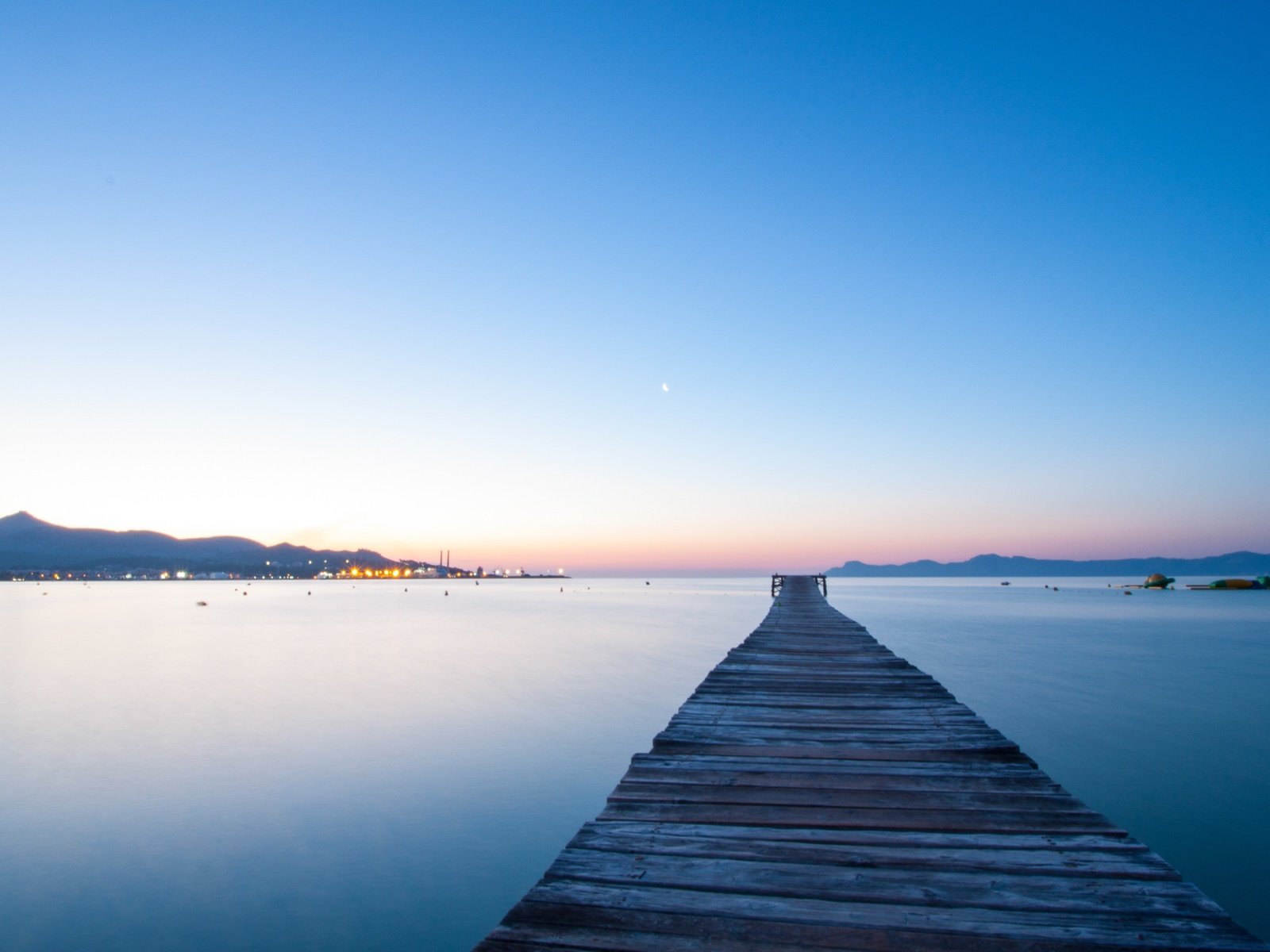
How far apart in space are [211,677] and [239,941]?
21.7m

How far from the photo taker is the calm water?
827cm

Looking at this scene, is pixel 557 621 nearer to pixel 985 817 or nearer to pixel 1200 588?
pixel 985 817

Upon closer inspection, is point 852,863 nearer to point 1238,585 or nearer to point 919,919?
point 919,919

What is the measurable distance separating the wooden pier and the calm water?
4184 mm

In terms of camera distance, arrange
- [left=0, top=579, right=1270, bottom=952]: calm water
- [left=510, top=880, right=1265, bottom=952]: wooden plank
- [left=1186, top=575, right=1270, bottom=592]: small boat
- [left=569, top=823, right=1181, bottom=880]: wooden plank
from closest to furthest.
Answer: [left=510, top=880, right=1265, bottom=952]: wooden plank → [left=569, top=823, right=1181, bottom=880]: wooden plank → [left=0, top=579, right=1270, bottom=952]: calm water → [left=1186, top=575, right=1270, bottom=592]: small boat

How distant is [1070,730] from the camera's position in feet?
53.4

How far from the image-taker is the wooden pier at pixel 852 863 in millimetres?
3215

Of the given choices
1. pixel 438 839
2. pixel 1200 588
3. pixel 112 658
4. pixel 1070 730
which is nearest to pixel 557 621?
pixel 112 658

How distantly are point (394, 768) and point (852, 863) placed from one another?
11.8m

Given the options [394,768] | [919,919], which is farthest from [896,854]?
[394,768]

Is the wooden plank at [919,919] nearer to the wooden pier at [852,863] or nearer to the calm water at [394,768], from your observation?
the wooden pier at [852,863]

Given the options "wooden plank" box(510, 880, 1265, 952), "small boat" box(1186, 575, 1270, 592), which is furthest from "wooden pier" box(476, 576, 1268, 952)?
"small boat" box(1186, 575, 1270, 592)

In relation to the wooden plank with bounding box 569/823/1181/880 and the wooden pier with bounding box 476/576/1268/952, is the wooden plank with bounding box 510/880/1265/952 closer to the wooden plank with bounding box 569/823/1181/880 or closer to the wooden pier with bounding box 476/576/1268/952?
the wooden pier with bounding box 476/576/1268/952

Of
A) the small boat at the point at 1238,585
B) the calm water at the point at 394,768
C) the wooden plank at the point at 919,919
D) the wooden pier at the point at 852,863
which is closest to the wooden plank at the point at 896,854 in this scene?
the wooden pier at the point at 852,863
